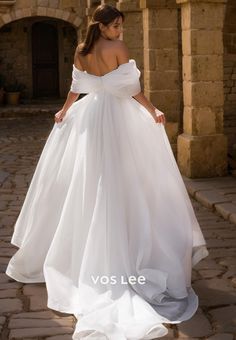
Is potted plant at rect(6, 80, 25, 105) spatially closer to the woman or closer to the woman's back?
the woman

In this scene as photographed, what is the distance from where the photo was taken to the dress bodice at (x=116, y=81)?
14.3 feet

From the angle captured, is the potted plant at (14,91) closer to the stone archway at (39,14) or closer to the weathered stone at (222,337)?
the stone archway at (39,14)

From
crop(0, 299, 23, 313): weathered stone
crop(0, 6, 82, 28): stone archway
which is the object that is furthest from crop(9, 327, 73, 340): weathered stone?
crop(0, 6, 82, 28): stone archway

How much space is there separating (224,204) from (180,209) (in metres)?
2.59

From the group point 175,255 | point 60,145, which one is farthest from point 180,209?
point 60,145

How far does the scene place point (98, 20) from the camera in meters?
4.28

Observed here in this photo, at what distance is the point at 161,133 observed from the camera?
14.8ft

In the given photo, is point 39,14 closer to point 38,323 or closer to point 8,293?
point 8,293

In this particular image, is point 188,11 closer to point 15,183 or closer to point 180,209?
point 15,183

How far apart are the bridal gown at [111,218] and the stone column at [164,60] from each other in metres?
5.06

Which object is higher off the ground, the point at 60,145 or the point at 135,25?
the point at 135,25

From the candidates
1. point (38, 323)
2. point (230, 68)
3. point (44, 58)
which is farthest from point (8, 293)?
point (44, 58)

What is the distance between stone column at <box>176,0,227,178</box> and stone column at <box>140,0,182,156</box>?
1037 millimetres

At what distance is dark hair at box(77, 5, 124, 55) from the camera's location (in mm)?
4250
